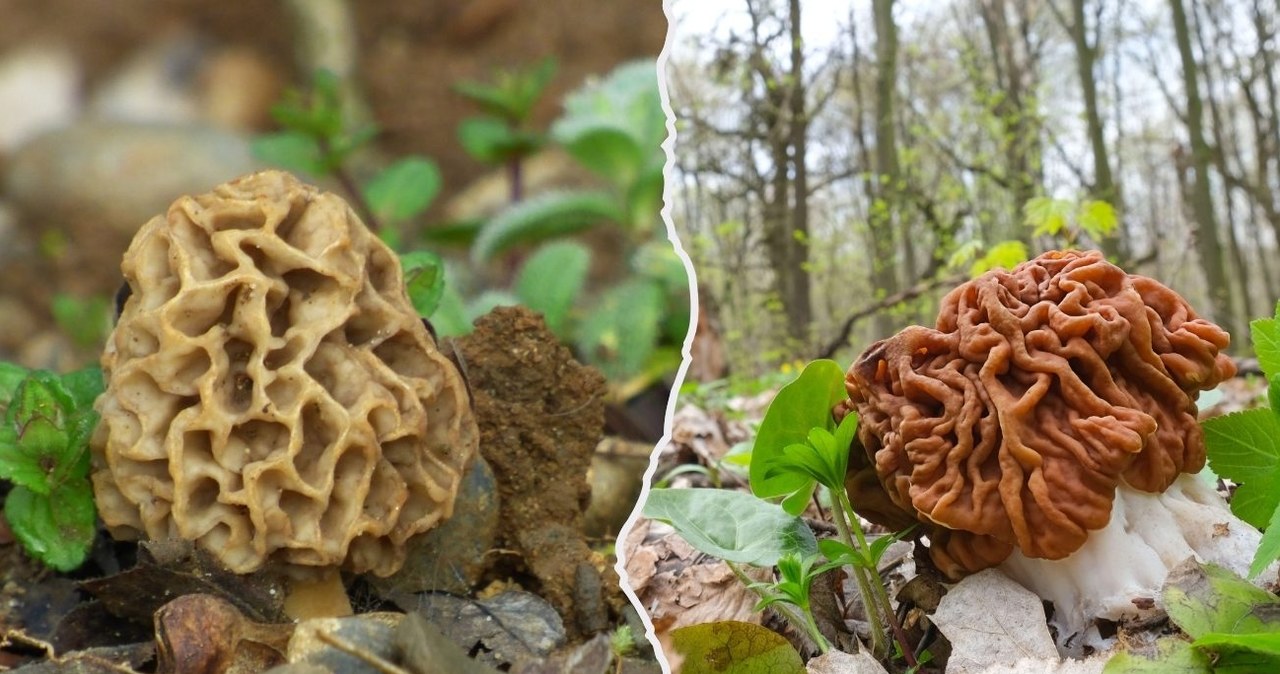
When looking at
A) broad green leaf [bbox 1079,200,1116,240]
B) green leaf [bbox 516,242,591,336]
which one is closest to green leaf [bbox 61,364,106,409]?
green leaf [bbox 516,242,591,336]

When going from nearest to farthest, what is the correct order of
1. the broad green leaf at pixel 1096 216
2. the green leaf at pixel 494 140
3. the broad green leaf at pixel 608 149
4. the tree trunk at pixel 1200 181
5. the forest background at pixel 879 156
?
the broad green leaf at pixel 608 149 → the green leaf at pixel 494 140 → the broad green leaf at pixel 1096 216 → the forest background at pixel 879 156 → the tree trunk at pixel 1200 181

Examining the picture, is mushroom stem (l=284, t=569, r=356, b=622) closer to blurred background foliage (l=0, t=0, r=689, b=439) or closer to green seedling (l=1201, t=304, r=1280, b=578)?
blurred background foliage (l=0, t=0, r=689, b=439)

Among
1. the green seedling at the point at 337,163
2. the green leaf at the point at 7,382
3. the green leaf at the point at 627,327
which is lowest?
the green leaf at the point at 627,327

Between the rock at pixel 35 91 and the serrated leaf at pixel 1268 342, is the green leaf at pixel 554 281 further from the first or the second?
the rock at pixel 35 91

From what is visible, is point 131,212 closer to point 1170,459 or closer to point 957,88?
point 1170,459

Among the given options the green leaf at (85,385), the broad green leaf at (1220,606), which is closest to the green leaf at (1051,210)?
the broad green leaf at (1220,606)

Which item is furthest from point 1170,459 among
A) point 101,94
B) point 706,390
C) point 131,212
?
point 101,94

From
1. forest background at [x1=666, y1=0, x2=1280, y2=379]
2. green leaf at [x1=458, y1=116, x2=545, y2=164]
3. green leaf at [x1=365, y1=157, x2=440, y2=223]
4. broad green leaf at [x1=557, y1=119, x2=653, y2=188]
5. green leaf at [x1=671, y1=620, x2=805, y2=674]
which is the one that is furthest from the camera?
forest background at [x1=666, y1=0, x2=1280, y2=379]

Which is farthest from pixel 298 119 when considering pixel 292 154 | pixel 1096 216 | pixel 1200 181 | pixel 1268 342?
pixel 1200 181
